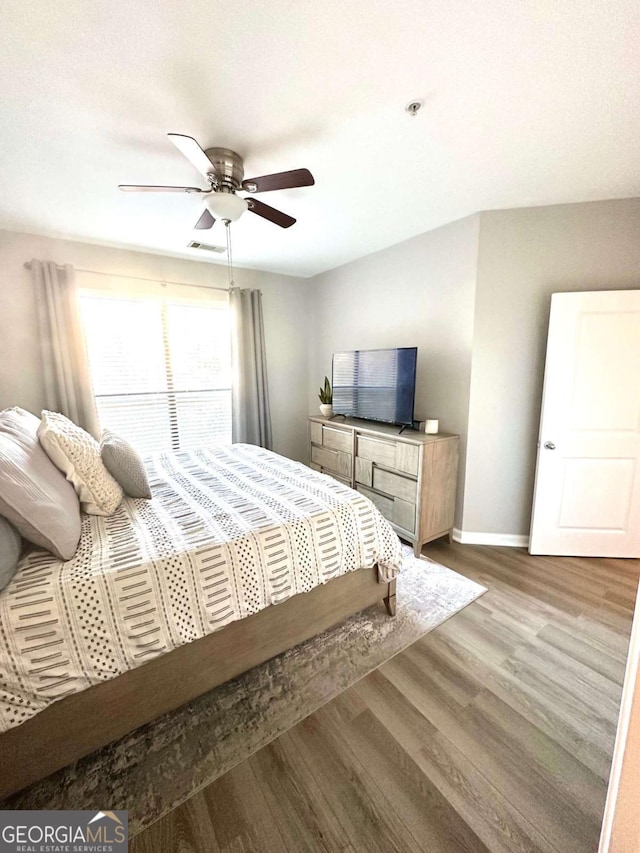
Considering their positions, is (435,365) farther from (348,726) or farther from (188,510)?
(348,726)

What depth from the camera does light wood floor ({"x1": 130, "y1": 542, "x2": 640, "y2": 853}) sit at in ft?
3.43

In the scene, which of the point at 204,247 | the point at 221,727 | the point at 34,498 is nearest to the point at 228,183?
the point at 204,247

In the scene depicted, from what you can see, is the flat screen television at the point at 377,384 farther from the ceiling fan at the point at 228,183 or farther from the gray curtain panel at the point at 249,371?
the ceiling fan at the point at 228,183

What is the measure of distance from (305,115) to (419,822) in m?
2.76

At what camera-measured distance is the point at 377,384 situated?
9.97 ft

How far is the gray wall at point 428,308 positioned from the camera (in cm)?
268

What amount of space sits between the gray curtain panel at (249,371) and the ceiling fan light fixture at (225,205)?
178 cm

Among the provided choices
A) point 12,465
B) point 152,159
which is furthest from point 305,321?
point 12,465

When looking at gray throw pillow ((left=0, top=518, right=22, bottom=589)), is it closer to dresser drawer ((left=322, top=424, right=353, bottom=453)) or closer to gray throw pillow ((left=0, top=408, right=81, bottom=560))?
gray throw pillow ((left=0, top=408, right=81, bottom=560))

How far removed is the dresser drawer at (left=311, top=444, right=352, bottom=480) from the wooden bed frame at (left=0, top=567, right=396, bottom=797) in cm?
145

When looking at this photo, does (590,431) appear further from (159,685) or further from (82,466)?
(82,466)

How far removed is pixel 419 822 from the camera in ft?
3.52

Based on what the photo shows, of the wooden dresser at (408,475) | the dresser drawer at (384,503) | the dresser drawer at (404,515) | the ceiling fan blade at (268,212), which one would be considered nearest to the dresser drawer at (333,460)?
the wooden dresser at (408,475)

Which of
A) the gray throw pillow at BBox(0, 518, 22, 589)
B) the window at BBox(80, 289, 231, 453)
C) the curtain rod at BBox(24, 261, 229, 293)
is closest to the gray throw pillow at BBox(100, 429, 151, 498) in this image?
the gray throw pillow at BBox(0, 518, 22, 589)
